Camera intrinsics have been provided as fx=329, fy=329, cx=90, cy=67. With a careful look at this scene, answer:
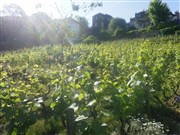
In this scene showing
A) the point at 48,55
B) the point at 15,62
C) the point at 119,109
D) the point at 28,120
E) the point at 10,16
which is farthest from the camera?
the point at 10,16

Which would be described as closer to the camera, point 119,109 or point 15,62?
point 119,109

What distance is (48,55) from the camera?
49.3 feet

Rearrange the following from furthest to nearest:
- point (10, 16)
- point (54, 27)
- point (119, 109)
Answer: point (10, 16) < point (54, 27) < point (119, 109)

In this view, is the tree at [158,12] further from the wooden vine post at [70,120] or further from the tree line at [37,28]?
the wooden vine post at [70,120]

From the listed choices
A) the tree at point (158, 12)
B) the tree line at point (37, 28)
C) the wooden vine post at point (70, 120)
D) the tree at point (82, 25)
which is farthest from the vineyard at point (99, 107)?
the tree at point (158, 12)

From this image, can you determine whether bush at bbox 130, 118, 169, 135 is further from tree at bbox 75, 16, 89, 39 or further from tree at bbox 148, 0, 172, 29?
tree at bbox 148, 0, 172, 29

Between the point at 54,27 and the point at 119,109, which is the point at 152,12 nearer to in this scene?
the point at 54,27

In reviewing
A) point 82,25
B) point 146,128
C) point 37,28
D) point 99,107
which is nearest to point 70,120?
point 99,107

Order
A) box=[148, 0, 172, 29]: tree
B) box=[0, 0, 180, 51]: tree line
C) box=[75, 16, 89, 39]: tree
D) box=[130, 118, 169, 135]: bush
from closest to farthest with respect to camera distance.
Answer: box=[130, 118, 169, 135]: bush → box=[75, 16, 89, 39]: tree → box=[0, 0, 180, 51]: tree line → box=[148, 0, 172, 29]: tree

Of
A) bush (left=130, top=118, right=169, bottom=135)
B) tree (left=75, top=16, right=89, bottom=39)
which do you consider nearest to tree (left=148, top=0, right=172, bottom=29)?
tree (left=75, top=16, right=89, bottom=39)

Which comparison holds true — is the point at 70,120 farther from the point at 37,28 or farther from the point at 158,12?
the point at 158,12

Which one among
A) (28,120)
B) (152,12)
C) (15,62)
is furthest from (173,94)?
(152,12)

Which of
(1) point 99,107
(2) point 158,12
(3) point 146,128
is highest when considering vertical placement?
(2) point 158,12

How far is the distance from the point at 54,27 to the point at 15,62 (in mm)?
6199
